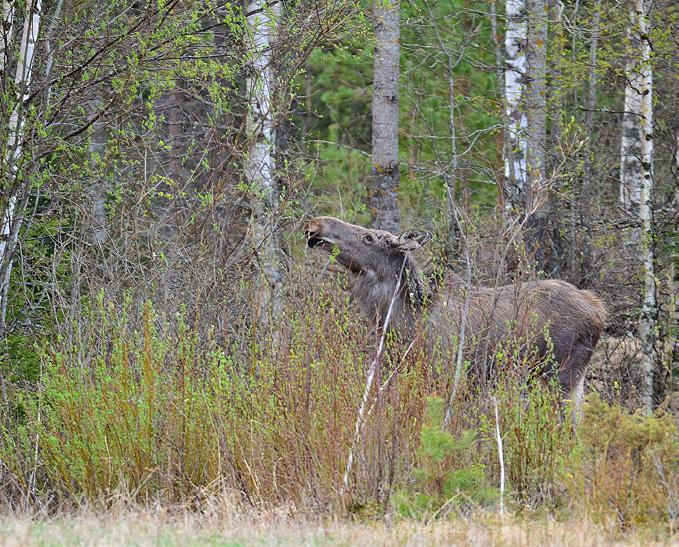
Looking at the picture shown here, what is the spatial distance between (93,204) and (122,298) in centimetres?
144

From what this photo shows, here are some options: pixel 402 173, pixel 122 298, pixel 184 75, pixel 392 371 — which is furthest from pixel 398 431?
pixel 402 173

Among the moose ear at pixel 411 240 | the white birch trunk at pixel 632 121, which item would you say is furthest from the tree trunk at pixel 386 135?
the moose ear at pixel 411 240

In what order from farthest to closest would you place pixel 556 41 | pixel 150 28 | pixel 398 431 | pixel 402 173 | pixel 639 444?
pixel 402 173
pixel 556 41
pixel 150 28
pixel 398 431
pixel 639 444

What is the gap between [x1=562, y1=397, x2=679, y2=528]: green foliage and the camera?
6.37 metres

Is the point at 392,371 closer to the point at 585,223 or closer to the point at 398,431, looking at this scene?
the point at 398,431

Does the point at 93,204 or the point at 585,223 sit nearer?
the point at 93,204

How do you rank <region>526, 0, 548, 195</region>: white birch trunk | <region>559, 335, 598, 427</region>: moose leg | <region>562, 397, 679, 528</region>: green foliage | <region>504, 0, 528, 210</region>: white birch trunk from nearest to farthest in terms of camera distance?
<region>562, 397, 679, 528</region>: green foliage → <region>559, 335, 598, 427</region>: moose leg → <region>504, 0, 528, 210</region>: white birch trunk → <region>526, 0, 548, 195</region>: white birch trunk

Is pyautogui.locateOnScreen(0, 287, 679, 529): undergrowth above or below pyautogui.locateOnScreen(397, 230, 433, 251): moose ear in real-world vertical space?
below

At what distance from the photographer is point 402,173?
18797mm

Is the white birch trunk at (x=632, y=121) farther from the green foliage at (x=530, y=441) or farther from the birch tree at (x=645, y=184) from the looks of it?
the green foliage at (x=530, y=441)

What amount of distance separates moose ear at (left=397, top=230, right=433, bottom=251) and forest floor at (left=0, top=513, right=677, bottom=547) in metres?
4.56

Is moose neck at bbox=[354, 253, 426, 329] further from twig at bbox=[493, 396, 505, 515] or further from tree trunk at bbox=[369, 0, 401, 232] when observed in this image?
twig at bbox=[493, 396, 505, 515]

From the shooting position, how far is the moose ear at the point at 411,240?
35.0 ft

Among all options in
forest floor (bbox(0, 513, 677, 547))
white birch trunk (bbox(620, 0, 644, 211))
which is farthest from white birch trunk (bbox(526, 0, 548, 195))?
forest floor (bbox(0, 513, 677, 547))
